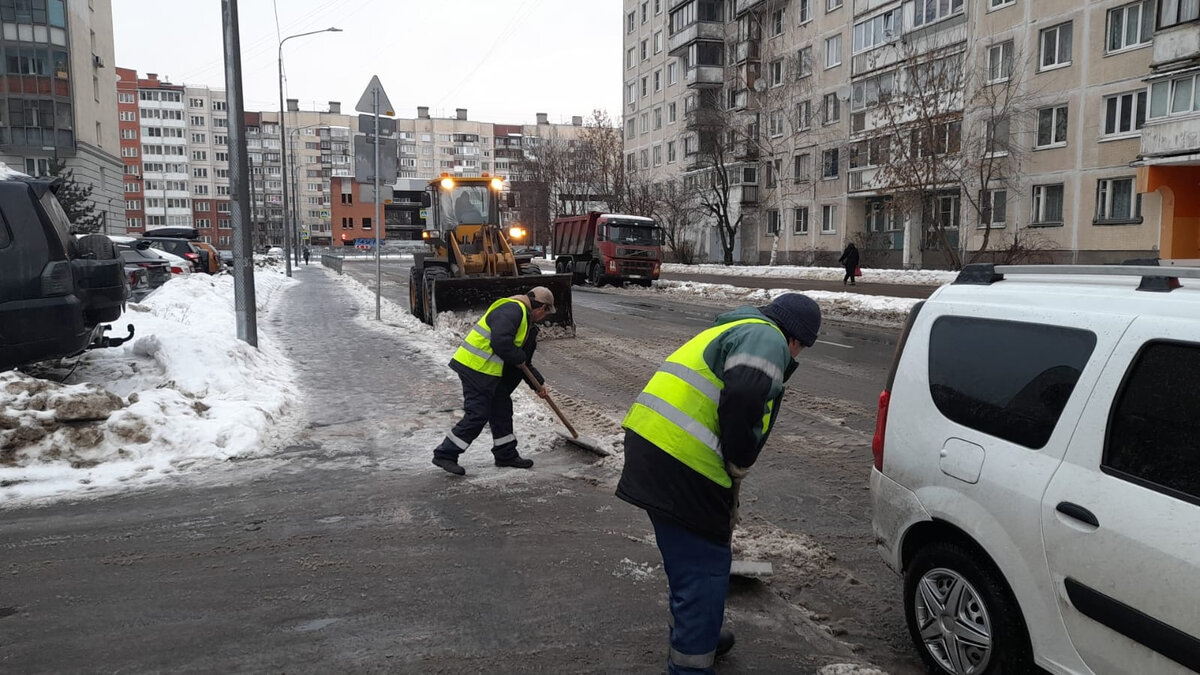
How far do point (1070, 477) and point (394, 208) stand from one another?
17.5 m

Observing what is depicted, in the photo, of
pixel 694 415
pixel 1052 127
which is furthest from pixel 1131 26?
pixel 694 415

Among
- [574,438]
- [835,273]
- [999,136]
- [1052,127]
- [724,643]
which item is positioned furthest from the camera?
[835,273]

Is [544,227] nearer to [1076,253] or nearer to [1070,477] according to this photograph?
[1076,253]

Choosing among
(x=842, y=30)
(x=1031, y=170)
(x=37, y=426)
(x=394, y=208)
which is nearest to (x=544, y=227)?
(x=842, y=30)

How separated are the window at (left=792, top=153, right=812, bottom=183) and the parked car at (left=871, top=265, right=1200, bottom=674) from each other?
1642 inches

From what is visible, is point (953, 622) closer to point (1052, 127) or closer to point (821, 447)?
point (821, 447)

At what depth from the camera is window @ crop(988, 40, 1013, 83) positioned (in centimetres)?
3106

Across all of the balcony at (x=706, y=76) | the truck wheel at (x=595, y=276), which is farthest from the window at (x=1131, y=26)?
the balcony at (x=706, y=76)

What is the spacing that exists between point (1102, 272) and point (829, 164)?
4119 cm

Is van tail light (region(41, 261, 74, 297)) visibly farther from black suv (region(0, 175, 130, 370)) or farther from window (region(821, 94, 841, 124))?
window (region(821, 94, 841, 124))

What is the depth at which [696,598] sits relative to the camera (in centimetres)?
285

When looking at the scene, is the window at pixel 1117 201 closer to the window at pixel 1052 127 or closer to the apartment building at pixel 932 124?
the apartment building at pixel 932 124

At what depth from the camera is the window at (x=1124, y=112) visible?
1044 inches

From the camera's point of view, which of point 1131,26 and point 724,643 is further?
point 1131,26
